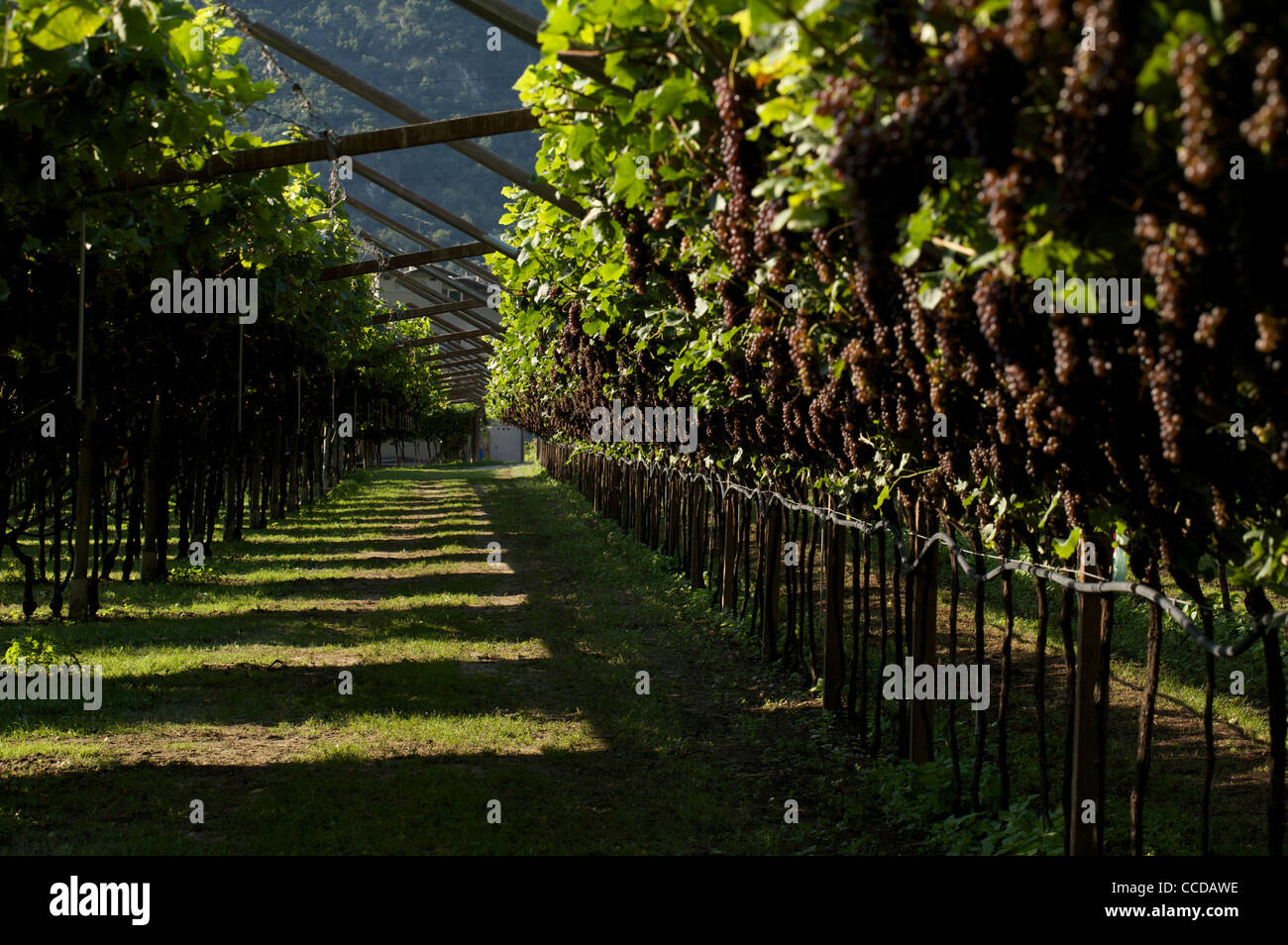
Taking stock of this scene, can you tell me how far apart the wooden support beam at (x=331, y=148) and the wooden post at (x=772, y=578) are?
4.22 m

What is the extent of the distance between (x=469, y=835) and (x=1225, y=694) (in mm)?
6601

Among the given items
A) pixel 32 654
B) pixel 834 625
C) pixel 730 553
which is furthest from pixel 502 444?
pixel 834 625

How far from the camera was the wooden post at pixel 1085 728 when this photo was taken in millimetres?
4781

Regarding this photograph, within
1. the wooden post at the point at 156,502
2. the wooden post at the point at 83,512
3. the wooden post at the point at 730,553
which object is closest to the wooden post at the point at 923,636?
the wooden post at the point at 730,553

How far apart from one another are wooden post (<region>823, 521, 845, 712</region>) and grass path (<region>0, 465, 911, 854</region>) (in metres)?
0.27

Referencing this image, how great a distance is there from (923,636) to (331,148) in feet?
16.3

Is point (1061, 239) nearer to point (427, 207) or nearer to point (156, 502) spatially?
point (156, 502)

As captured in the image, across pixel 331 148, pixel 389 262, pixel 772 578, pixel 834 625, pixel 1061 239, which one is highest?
pixel 389 262

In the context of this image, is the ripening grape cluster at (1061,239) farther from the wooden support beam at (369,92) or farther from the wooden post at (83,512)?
the wooden post at (83,512)

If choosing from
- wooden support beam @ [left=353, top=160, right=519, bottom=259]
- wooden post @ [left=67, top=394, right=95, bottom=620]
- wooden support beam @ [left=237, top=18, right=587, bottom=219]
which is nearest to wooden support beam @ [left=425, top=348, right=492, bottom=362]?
wooden support beam @ [left=353, top=160, right=519, bottom=259]

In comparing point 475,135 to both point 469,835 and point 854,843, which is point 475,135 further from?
point 854,843

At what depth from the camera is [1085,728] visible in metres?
4.88
